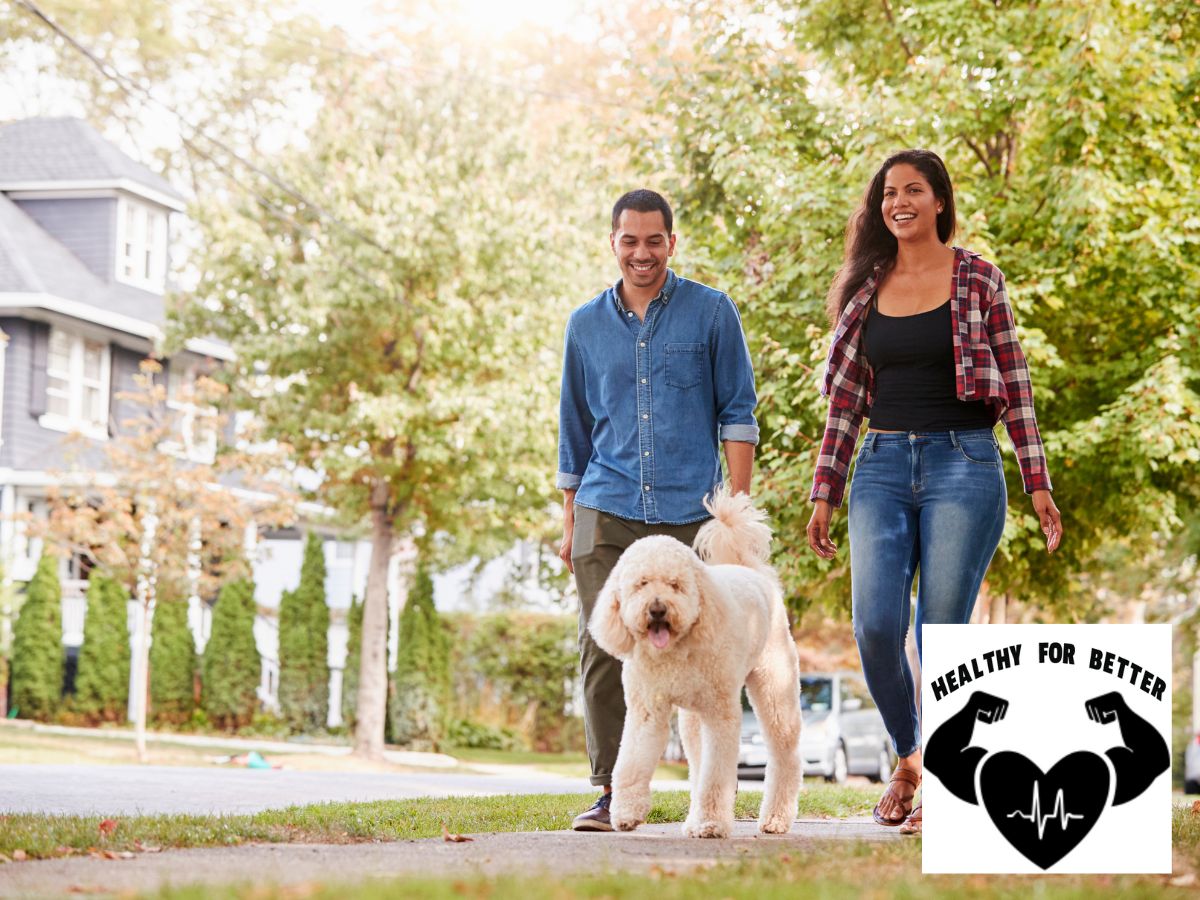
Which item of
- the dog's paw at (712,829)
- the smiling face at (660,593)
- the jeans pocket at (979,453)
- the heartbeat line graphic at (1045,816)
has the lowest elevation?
the dog's paw at (712,829)

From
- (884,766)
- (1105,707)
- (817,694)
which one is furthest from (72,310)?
(1105,707)

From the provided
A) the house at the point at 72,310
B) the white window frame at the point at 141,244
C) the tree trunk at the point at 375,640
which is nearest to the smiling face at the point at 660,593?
the tree trunk at the point at 375,640

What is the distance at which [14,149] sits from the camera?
1137 inches

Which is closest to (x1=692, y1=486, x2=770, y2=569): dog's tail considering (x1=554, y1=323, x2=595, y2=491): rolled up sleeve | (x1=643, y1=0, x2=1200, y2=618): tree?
(x1=554, y1=323, x2=595, y2=491): rolled up sleeve

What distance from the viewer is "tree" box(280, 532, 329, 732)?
2462 centimetres

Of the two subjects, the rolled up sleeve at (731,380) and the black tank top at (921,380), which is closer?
the black tank top at (921,380)

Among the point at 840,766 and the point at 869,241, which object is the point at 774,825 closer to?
the point at 869,241

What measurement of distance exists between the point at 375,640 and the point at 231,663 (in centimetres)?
392

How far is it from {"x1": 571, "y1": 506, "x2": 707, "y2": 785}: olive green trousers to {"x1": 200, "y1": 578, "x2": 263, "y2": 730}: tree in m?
19.3

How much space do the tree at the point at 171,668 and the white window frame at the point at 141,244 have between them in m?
6.68

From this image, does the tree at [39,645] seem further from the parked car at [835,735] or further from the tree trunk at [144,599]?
the parked car at [835,735]

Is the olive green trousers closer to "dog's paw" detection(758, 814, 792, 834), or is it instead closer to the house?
"dog's paw" detection(758, 814, 792, 834)

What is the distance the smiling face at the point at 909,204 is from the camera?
5691mm

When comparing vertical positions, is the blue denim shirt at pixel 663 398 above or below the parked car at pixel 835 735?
above
